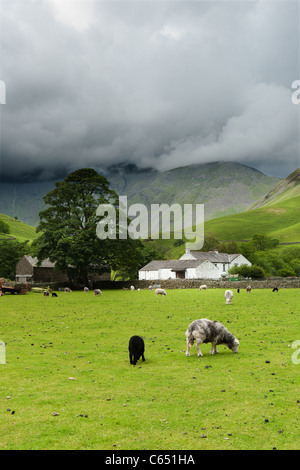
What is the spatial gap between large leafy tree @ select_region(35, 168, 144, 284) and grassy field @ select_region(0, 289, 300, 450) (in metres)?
50.3

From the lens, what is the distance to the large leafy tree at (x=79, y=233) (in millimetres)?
70438

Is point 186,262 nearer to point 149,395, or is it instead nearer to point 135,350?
point 135,350

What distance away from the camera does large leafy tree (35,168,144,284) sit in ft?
231

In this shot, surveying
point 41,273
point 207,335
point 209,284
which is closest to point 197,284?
point 209,284

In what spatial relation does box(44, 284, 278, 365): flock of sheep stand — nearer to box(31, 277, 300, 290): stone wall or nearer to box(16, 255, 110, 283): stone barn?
box(31, 277, 300, 290): stone wall

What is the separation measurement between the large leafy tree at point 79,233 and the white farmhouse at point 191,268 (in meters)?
35.8

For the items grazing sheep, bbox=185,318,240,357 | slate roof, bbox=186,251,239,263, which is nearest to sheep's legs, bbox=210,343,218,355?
grazing sheep, bbox=185,318,240,357

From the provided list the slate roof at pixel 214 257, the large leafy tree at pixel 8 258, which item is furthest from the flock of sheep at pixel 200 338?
the slate roof at pixel 214 257

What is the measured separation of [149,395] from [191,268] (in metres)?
106

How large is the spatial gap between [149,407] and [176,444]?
7.37ft

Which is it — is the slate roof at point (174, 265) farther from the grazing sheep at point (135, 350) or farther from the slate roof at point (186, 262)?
the grazing sheep at point (135, 350)

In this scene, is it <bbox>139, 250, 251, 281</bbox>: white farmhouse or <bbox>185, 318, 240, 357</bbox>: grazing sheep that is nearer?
<bbox>185, 318, 240, 357</bbox>: grazing sheep
